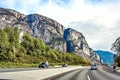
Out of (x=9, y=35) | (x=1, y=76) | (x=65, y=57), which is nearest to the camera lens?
(x=1, y=76)

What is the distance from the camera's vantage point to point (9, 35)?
160 meters

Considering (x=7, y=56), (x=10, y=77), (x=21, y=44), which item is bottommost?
(x=10, y=77)

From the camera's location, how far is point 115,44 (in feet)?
491

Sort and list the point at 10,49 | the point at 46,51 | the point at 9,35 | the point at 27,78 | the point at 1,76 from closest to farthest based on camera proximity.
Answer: the point at 1,76
the point at 27,78
the point at 10,49
the point at 9,35
the point at 46,51

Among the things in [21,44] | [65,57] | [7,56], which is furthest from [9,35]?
[65,57]

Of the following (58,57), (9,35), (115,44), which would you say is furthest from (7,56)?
(58,57)

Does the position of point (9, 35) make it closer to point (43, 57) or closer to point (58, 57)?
point (43, 57)

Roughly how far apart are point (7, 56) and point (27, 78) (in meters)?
98.8

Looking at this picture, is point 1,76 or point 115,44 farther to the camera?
point 115,44

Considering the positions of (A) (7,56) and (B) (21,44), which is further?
(B) (21,44)

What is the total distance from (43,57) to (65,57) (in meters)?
31.7

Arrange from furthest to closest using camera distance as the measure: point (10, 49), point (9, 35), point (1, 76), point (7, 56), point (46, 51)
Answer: point (46, 51) → point (9, 35) → point (10, 49) → point (7, 56) → point (1, 76)

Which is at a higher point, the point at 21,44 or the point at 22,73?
the point at 21,44

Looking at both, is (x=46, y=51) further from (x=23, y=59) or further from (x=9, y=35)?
(x=23, y=59)
